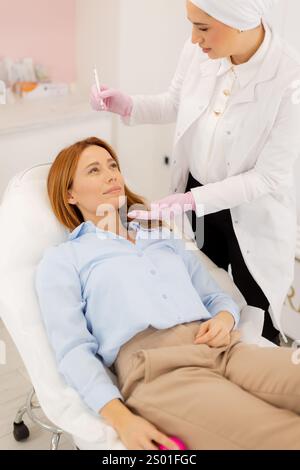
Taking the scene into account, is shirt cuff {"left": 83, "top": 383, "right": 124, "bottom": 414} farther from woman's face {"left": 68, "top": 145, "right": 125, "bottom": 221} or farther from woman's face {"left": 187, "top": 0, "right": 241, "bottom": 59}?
woman's face {"left": 187, "top": 0, "right": 241, "bottom": 59}

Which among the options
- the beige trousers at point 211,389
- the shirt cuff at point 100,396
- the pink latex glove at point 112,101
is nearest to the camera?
the beige trousers at point 211,389

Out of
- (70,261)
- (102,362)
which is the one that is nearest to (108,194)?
(70,261)

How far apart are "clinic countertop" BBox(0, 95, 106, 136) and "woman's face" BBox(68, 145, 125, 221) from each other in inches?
29.9

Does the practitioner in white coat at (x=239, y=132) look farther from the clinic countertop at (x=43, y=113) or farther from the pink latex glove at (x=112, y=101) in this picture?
the clinic countertop at (x=43, y=113)

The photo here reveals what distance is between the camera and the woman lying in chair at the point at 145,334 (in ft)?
4.20

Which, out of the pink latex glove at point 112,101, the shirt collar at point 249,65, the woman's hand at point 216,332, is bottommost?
the woman's hand at point 216,332

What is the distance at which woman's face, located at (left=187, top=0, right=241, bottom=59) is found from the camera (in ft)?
5.07

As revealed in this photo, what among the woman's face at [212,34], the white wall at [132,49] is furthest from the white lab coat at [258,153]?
the white wall at [132,49]

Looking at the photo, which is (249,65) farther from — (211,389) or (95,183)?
(211,389)

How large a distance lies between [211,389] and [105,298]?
1.23ft

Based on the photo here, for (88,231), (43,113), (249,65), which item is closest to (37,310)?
(88,231)

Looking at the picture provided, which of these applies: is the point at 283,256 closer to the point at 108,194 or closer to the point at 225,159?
the point at 225,159

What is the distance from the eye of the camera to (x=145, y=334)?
1535 mm

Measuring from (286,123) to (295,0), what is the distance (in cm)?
72
